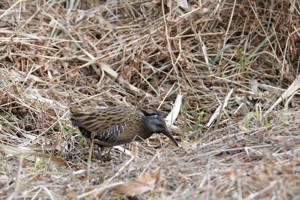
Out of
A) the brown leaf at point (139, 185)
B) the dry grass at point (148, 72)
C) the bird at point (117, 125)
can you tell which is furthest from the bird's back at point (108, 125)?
the brown leaf at point (139, 185)

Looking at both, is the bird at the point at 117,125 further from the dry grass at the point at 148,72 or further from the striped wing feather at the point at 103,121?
the dry grass at the point at 148,72

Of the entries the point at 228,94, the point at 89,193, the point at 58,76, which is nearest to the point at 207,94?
the point at 228,94

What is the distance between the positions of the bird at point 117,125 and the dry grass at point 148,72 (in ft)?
0.74

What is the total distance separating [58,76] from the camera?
901 centimetres

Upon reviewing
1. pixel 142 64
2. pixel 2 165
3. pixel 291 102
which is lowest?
pixel 291 102

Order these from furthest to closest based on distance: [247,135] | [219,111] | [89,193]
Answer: [219,111], [247,135], [89,193]

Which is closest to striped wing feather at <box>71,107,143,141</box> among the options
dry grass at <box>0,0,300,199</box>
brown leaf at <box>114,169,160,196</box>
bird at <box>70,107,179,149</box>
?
bird at <box>70,107,179,149</box>

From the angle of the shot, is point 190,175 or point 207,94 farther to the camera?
point 207,94

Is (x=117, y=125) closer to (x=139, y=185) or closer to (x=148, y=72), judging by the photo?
(x=139, y=185)

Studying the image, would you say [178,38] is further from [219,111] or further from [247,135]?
[247,135]

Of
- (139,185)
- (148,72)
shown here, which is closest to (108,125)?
(139,185)

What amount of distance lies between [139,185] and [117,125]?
76.9 inches

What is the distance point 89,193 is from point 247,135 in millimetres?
1914

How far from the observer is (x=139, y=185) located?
5371 mm
